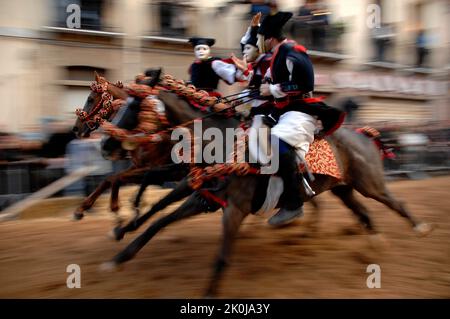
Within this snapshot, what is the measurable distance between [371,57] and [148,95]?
16879 millimetres

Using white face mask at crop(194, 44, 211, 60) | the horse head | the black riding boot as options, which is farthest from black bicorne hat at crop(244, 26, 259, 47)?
the horse head

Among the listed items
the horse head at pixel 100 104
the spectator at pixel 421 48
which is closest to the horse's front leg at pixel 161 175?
the horse head at pixel 100 104

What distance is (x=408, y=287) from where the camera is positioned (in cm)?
577

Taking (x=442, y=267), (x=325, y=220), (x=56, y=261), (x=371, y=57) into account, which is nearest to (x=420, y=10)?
(x=371, y=57)

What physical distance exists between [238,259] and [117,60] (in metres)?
9.33

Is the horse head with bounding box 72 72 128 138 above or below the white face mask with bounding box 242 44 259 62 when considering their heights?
below

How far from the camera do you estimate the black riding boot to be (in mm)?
5715

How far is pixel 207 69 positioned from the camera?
7.73m

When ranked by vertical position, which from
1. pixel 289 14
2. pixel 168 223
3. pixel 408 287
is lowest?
pixel 408 287

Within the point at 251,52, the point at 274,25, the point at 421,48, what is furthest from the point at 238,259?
the point at 421,48

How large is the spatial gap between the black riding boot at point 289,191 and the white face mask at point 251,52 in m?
1.26

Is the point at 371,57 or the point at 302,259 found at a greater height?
the point at 371,57

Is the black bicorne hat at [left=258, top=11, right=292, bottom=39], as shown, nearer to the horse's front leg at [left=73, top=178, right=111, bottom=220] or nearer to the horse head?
the horse head
